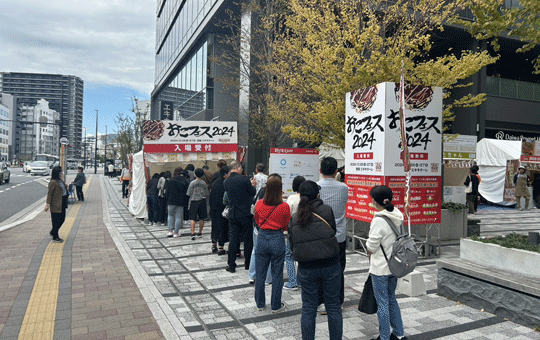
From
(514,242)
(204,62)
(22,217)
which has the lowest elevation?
(22,217)

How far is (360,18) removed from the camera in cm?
1015

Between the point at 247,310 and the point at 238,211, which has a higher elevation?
the point at 238,211

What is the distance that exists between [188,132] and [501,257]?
9.93 metres

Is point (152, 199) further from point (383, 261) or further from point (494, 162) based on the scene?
point (494, 162)

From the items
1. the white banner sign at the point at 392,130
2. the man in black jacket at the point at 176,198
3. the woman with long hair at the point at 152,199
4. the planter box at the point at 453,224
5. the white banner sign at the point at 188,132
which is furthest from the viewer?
the white banner sign at the point at 188,132

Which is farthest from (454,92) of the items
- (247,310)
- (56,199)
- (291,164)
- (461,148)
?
(247,310)

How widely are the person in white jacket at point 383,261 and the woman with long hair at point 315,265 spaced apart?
1.42 feet

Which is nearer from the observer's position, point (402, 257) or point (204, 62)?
point (402, 257)

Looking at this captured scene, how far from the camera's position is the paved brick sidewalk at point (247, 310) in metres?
4.36

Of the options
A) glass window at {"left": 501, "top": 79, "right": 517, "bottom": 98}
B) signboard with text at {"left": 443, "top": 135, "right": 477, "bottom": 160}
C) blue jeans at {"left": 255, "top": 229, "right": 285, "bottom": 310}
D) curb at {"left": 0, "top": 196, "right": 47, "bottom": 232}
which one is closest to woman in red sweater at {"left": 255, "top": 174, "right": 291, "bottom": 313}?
blue jeans at {"left": 255, "top": 229, "right": 285, "bottom": 310}

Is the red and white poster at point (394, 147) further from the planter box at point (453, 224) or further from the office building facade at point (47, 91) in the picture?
the office building facade at point (47, 91)

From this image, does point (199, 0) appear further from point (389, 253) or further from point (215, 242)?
point (389, 253)

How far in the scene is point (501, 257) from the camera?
5.27 m

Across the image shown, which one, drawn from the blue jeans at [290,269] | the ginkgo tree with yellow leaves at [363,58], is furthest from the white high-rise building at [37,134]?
the blue jeans at [290,269]
